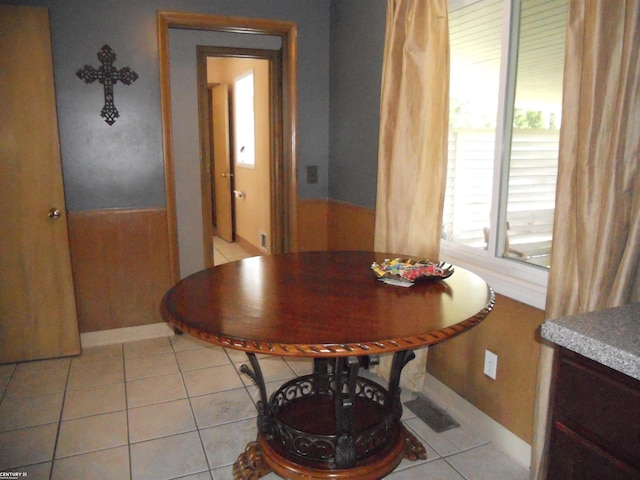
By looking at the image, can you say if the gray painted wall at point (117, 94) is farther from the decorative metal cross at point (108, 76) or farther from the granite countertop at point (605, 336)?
the granite countertop at point (605, 336)

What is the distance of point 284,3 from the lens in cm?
320

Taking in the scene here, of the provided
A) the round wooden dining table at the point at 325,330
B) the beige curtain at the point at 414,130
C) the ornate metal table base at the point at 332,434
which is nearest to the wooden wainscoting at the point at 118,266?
the round wooden dining table at the point at 325,330

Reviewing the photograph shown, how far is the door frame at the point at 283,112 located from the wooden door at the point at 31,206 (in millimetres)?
623

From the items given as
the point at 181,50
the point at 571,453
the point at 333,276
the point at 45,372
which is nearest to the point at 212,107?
the point at 181,50

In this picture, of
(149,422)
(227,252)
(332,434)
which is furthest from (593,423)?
(227,252)

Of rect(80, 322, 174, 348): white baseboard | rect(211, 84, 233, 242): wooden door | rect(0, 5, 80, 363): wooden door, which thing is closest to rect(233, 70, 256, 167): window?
rect(211, 84, 233, 242): wooden door

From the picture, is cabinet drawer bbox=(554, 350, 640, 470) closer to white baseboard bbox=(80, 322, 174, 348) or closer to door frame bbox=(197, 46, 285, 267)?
white baseboard bbox=(80, 322, 174, 348)

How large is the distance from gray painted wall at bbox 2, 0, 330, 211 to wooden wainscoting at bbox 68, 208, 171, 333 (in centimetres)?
11

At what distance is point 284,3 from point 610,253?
2.69m

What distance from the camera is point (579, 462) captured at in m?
1.00

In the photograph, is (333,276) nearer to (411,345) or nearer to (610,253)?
(411,345)

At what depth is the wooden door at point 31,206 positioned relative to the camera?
2.64 metres

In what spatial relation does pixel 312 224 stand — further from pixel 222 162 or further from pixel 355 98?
pixel 222 162

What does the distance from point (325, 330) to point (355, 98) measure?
2.07 metres
